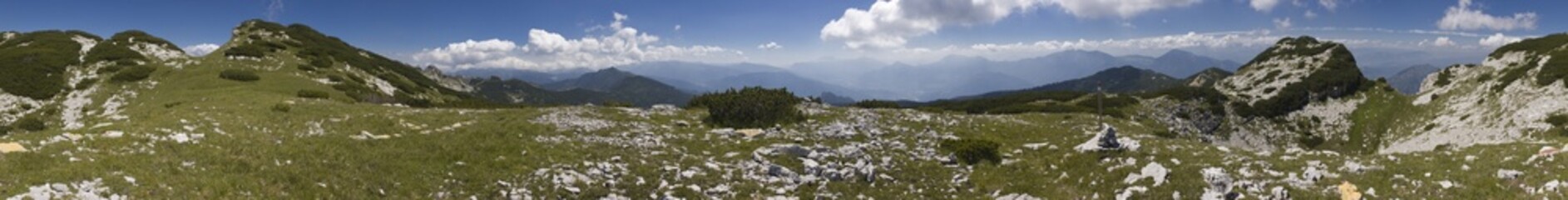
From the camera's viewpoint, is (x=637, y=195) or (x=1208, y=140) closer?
(x=637, y=195)

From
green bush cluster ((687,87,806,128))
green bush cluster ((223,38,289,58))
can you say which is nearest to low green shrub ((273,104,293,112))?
green bush cluster ((687,87,806,128))

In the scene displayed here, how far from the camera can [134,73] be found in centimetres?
4947

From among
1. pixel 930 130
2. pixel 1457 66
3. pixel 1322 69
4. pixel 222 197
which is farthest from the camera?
pixel 1322 69

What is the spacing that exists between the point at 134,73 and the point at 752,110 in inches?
1900

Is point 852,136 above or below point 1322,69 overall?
below

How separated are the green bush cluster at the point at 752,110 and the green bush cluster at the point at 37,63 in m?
43.7

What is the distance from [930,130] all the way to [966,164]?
769 cm

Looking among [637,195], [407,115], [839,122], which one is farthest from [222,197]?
[839,122]

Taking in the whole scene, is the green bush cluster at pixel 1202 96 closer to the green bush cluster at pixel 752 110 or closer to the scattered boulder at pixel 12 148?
the green bush cluster at pixel 752 110

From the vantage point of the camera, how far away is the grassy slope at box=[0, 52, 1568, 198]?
13.9 meters

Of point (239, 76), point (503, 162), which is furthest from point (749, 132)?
point (239, 76)

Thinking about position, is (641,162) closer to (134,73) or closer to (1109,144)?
(1109,144)

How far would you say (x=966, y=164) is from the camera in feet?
71.5

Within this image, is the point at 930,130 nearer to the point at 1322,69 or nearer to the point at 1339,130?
the point at 1339,130
